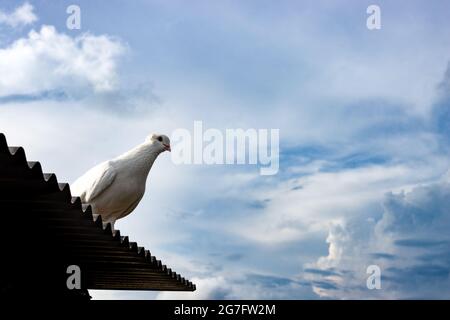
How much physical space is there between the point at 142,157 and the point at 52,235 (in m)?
2.72

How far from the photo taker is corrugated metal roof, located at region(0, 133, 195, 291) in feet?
16.2

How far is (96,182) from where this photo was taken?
877cm

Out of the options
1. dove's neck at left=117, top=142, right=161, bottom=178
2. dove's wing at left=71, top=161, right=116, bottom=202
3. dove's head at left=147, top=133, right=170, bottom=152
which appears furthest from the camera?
dove's head at left=147, top=133, right=170, bottom=152

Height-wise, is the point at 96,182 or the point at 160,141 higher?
the point at 160,141

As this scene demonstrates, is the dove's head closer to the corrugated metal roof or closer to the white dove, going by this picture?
the white dove

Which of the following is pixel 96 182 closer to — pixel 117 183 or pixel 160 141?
pixel 117 183

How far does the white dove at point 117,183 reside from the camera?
881cm

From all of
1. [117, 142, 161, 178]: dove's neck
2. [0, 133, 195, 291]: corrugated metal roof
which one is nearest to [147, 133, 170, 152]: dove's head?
[117, 142, 161, 178]: dove's neck

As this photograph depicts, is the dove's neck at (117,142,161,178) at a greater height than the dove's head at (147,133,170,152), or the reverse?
the dove's head at (147,133,170,152)

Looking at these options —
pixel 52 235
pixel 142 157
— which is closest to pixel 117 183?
pixel 142 157

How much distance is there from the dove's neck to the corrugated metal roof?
145 centimetres
